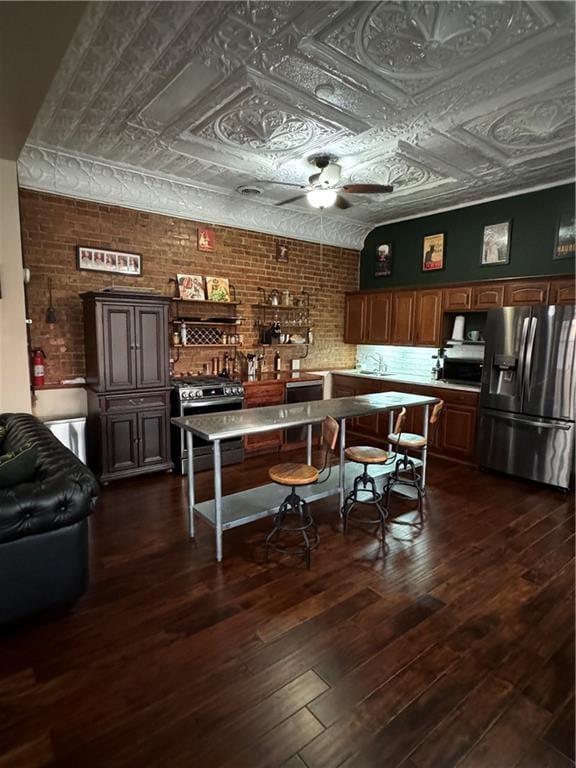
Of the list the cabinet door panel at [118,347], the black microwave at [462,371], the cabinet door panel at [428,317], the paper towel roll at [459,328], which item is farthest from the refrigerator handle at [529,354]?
the cabinet door panel at [118,347]

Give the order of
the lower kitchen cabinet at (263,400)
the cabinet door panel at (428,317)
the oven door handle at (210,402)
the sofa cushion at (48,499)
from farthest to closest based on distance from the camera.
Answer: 1. the cabinet door panel at (428,317)
2. the lower kitchen cabinet at (263,400)
3. the oven door handle at (210,402)
4. the sofa cushion at (48,499)

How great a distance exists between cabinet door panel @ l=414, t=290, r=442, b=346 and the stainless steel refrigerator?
930 millimetres

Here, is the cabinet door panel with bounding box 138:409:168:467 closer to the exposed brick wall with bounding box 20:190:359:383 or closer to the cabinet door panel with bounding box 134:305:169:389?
the cabinet door panel with bounding box 134:305:169:389

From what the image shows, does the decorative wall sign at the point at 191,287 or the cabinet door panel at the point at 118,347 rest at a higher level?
the decorative wall sign at the point at 191,287

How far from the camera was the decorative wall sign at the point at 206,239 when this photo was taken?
5262 millimetres

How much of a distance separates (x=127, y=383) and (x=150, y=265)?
59.7 inches

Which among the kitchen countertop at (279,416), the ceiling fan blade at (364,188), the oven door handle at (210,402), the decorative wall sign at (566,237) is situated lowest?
the oven door handle at (210,402)

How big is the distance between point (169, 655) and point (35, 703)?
0.58 metres

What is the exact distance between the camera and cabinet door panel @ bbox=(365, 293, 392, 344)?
630 centimetres

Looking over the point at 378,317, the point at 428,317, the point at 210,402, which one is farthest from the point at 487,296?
the point at 210,402

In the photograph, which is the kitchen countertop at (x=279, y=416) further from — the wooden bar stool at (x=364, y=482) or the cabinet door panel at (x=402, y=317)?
the cabinet door panel at (x=402, y=317)

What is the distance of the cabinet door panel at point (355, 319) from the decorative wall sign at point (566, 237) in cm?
270

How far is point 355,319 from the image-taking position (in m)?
6.81

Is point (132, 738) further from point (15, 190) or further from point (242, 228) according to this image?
point (242, 228)
